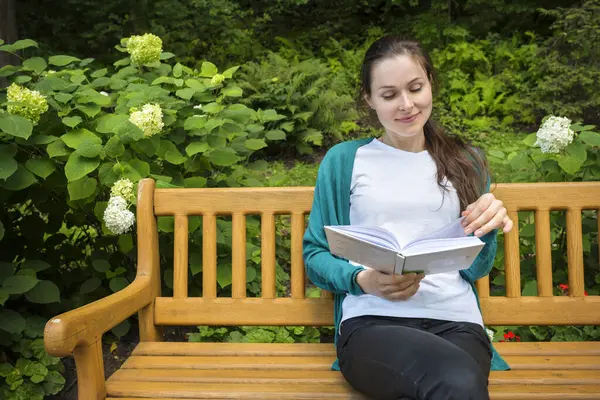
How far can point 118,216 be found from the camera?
106 inches

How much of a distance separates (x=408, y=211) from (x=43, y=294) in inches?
69.8

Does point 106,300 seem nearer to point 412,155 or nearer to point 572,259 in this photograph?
point 412,155

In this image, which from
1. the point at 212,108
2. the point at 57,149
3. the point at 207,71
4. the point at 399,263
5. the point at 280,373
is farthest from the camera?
the point at 207,71

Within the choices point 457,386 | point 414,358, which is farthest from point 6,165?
point 457,386

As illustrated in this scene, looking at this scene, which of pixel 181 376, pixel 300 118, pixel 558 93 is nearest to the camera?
pixel 181 376

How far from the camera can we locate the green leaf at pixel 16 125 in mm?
2662

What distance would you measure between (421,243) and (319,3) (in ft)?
34.7

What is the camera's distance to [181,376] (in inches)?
91.7

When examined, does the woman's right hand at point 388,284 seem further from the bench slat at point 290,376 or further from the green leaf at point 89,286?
the green leaf at point 89,286

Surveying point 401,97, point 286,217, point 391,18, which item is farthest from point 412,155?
point 391,18

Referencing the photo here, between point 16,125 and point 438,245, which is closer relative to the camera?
point 438,245

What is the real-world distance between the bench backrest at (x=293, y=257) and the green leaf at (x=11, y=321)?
0.78m

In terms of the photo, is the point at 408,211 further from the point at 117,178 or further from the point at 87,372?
the point at 117,178

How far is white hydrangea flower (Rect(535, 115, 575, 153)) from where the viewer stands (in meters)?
3.00
